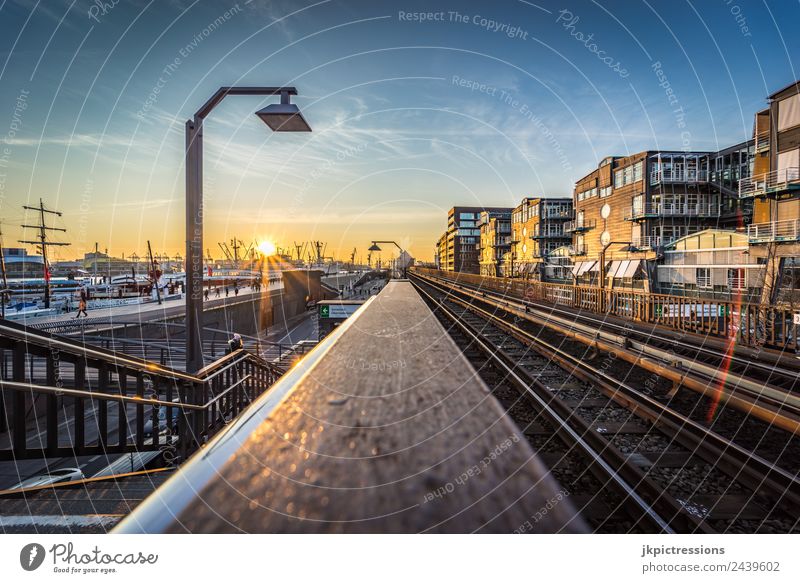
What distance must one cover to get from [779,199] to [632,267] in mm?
13420

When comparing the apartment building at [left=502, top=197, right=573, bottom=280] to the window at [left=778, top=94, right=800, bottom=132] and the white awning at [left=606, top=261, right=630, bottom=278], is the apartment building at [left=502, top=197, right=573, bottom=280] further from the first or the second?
the window at [left=778, top=94, right=800, bottom=132]

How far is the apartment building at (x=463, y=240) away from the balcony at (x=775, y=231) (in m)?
73.4

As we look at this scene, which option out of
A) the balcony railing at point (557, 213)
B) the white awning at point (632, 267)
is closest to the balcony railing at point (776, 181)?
the white awning at point (632, 267)

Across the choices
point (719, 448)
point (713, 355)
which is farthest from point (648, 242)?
point (719, 448)

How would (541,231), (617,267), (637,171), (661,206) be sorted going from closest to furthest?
(661,206), (637,171), (617,267), (541,231)

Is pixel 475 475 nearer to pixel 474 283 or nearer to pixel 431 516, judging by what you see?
pixel 431 516

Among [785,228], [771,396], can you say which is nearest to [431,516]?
[771,396]

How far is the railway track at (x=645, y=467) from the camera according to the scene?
98.1 inches

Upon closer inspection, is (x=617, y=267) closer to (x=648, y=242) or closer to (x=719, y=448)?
(x=648, y=242)

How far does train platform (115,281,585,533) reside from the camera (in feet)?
6.97

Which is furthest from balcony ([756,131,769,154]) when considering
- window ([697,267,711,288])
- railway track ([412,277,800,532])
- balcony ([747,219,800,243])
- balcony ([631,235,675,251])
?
railway track ([412,277,800,532])

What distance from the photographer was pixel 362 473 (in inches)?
100
